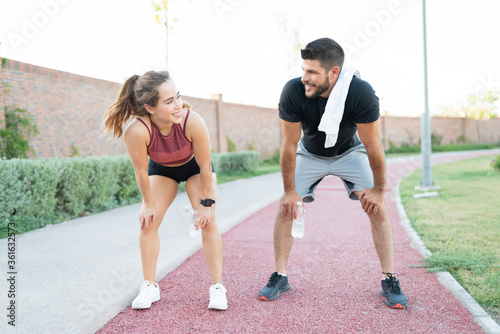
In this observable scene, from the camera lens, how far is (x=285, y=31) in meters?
25.2

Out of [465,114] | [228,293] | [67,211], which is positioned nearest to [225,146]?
[67,211]

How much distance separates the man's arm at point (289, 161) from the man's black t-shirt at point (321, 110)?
8cm

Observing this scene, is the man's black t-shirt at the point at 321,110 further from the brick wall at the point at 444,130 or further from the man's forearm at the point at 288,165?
the brick wall at the point at 444,130

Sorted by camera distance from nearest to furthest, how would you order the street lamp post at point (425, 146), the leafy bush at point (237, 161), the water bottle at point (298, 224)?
the water bottle at point (298, 224)
the street lamp post at point (425, 146)
the leafy bush at point (237, 161)

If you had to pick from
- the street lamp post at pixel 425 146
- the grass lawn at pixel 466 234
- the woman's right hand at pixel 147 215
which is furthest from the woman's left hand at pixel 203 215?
the street lamp post at pixel 425 146

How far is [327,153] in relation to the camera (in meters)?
3.72

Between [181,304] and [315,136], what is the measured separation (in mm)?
1711

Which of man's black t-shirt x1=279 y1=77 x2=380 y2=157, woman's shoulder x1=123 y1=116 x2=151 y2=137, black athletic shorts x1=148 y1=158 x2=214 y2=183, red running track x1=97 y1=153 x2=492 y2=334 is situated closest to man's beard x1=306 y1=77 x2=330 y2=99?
man's black t-shirt x1=279 y1=77 x2=380 y2=157

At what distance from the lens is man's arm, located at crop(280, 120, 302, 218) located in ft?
11.2

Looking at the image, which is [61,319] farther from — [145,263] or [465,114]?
[465,114]

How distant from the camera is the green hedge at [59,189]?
18.9 ft

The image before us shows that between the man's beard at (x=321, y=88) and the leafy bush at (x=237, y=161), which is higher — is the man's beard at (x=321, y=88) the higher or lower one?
the higher one

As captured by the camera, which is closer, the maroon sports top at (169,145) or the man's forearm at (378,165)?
the maroon sports top at (169,145)

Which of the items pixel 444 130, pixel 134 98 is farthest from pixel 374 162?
pixel 444 130
